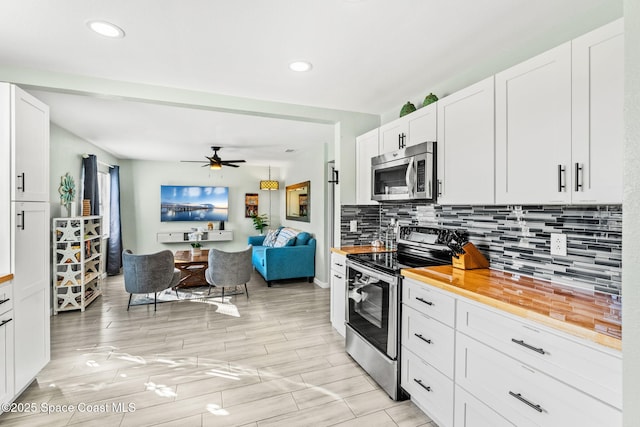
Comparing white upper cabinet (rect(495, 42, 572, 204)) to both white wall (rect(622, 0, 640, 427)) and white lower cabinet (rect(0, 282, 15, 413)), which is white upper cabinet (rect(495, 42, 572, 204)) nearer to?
white wall (rect(622, 0, 640, 427))

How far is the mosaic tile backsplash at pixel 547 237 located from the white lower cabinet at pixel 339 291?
94cm

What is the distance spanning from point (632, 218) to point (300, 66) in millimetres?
2201

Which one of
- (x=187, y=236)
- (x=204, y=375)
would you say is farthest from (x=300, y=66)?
(x=187, y=236)

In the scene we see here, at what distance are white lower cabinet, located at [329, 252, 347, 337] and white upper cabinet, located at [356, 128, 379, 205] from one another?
0.69 m

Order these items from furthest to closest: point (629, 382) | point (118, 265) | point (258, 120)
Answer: point (118, 265)
point (258, 120)
point (629, 382)

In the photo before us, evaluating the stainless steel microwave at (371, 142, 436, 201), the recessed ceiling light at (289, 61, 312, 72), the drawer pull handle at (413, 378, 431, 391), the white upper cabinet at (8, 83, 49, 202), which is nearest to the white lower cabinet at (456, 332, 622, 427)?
the drawer pull handle at (413, 378, 431, 391)

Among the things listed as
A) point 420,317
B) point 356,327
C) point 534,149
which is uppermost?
point 534,149

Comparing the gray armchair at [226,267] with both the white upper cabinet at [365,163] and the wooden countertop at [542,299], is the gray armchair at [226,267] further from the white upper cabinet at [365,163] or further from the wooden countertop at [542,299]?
the wooden countertop at [542,299]

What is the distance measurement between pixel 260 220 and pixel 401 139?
5481 mm

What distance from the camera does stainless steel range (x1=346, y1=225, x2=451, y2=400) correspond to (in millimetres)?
2207

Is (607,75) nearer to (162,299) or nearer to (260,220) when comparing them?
(162,299)

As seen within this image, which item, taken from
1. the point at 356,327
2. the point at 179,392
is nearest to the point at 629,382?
the point at 356,327

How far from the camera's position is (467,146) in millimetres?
2107

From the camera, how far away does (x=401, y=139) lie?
9.05 feet
